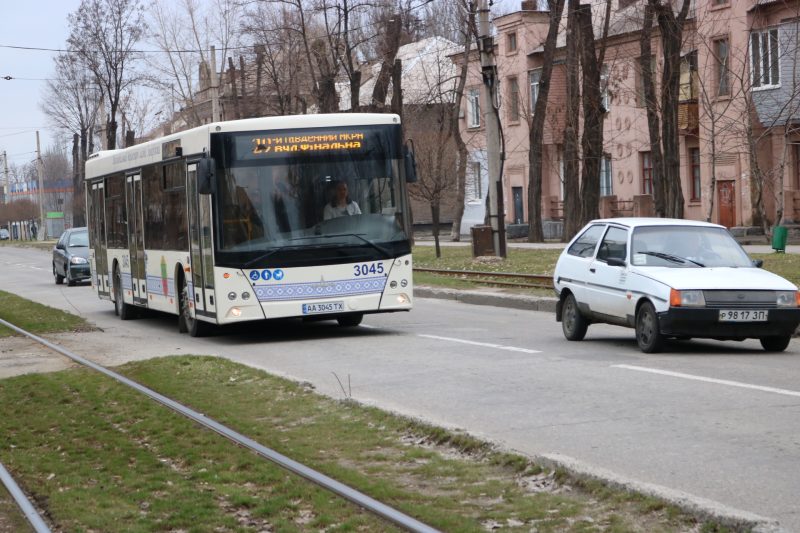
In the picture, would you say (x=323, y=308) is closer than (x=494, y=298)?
Yes

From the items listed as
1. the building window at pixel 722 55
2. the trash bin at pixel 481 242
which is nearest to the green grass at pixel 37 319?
the trash bin at pixel 481 242

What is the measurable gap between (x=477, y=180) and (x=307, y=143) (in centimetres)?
5127

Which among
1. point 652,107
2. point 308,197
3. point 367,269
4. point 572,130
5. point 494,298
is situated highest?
point 652,107

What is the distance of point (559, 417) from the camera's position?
31.0ft

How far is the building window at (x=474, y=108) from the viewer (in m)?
67.4

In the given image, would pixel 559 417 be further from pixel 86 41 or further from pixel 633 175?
pixel 86 41

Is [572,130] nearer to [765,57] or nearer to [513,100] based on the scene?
[765,57]

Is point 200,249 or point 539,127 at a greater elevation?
point 539,127

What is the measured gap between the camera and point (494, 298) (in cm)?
2353

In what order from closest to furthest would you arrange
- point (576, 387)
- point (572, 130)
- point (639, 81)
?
point (576, 387)
point (572, 130)
point (639, 81)

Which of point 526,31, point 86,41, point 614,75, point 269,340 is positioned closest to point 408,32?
point 526,31

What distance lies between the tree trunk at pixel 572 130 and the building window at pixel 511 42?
686 inches

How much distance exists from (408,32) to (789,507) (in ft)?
180

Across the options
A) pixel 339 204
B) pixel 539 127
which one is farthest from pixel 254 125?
pixel 539 127
